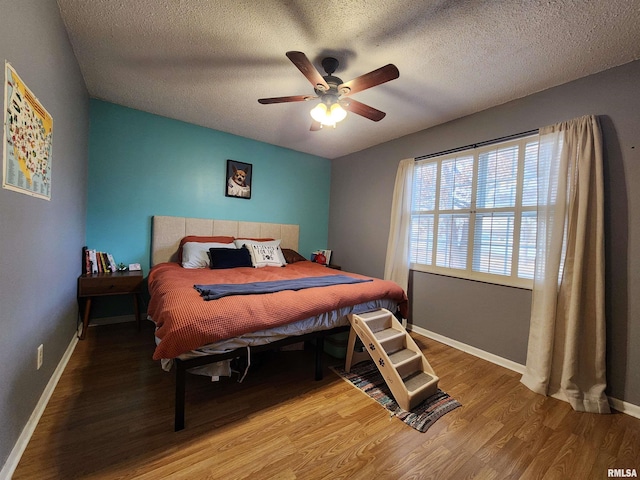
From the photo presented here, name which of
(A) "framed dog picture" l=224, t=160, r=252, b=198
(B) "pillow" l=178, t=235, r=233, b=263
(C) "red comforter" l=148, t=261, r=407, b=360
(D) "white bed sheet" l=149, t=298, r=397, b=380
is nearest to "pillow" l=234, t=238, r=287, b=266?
(B) "pillow" l=178, t=235, r=233, b=263

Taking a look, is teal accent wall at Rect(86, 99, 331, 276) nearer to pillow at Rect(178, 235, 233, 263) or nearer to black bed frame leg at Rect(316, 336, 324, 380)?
pillow at Rect(178, 235, 233, 263)

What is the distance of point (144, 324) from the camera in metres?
2.99

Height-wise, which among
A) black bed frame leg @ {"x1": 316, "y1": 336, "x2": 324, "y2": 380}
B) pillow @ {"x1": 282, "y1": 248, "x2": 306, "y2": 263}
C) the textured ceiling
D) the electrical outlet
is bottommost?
black bed frame leg @ {"x1": 316, "y1": 336, "x2": 324, "y2": 380}

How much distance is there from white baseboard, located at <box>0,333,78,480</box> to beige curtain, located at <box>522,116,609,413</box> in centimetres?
314

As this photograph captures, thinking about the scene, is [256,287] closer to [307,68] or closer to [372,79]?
[307,68]

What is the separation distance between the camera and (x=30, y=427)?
4.48 feet

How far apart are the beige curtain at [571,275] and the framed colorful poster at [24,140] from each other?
3268 mm

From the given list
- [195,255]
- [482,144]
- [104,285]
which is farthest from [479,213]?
[104,285]

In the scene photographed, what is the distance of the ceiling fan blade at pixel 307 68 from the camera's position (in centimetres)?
153

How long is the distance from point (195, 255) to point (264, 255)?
780 mm

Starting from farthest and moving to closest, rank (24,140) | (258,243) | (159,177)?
(258,243) < (159,177) < (24,140)

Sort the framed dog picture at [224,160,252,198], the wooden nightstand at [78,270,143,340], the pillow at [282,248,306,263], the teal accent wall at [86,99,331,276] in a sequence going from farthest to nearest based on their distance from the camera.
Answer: the pillow at [282,248,306,263], the framed dog picture at [224,160,252,198], the teal accent wall at [86,99,331,276], the wooden nightstand at [78,270,143,340]

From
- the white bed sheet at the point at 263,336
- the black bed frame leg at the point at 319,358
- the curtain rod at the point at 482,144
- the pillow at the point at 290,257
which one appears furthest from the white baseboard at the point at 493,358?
the curtain rod at the point at 482,144

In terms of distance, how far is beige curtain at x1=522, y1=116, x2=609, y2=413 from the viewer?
187 cm
